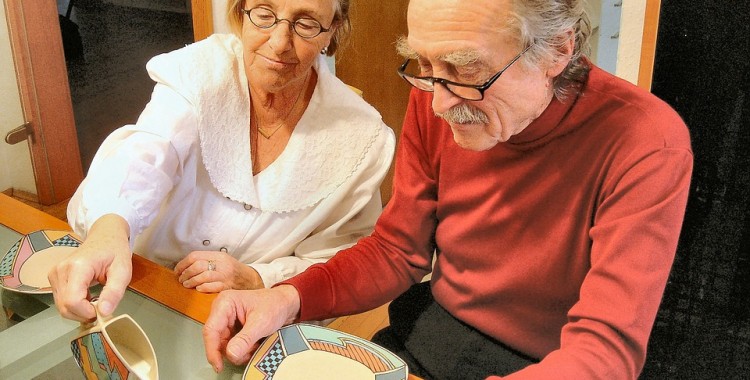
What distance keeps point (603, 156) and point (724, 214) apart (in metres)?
0.37

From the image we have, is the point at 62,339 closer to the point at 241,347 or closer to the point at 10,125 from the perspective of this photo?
the point at 241,347

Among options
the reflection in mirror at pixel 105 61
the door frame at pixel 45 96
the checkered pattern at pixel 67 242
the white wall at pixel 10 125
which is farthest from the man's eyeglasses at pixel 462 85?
the white wall at pixel 10 125

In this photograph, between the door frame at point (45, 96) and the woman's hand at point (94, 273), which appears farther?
the door frame at point (45, 96)

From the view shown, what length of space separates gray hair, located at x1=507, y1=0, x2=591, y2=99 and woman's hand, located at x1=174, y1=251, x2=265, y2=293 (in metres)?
0.57

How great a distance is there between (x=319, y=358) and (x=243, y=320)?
13 centimetres

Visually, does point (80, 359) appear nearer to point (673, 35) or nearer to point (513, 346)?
point (513, 346)

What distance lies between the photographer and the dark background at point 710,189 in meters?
1.07

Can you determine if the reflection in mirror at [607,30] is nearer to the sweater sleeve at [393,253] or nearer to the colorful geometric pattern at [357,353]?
the sweater sleeve at [393,253]

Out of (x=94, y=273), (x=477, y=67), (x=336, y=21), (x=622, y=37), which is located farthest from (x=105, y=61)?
(x=477, y=67)

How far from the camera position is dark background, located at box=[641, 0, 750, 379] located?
1.07 metres

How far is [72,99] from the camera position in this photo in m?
2.42

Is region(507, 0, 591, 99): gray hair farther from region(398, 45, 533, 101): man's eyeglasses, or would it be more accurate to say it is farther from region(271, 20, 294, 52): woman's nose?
region(271, 20, 294, 52): woman's nose

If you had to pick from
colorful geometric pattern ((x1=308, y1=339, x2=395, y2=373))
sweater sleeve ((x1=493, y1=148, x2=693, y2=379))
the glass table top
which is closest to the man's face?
sweater sleeve ((x1=493, y1=148, x2=693, y2=379))

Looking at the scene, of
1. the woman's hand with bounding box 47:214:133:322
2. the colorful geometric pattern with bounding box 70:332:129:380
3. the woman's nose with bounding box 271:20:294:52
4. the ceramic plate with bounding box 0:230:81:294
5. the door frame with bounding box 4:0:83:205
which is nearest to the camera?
the colorful geometric pattern with bounding box 70:332:129:380
